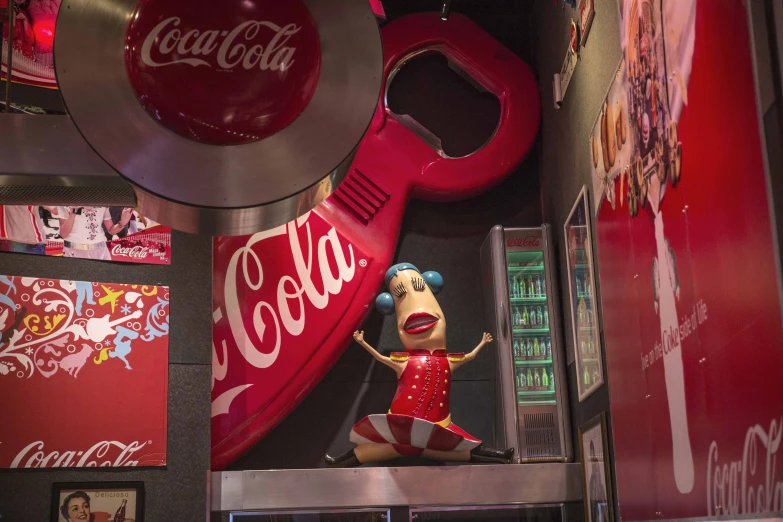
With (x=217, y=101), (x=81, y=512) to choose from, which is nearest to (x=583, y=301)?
(x=81, y=512)

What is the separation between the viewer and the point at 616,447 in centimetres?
395

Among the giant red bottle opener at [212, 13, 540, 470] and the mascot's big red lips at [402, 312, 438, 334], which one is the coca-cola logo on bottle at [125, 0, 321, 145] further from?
the giant red bottle opener at [212, 13, 540, 470]

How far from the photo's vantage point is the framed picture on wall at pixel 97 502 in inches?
182

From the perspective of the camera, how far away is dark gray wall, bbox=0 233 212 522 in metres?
4.61

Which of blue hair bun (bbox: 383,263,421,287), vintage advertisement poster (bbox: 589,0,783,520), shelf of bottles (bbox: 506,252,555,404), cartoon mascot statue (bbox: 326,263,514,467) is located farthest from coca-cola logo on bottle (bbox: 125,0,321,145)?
shelf of bottles (bbox: 506,252,555,404)

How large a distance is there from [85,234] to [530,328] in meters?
2.53

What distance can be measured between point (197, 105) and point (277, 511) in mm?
3310

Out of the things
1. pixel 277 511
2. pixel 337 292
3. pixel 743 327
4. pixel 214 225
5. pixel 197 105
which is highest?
pixel 337 292

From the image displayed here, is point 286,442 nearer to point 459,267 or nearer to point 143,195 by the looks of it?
point 459,267

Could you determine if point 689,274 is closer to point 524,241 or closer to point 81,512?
point 524,241

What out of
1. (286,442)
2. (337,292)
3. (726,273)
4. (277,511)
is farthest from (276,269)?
(726,273)

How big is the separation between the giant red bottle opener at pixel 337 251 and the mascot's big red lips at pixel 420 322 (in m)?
0.40

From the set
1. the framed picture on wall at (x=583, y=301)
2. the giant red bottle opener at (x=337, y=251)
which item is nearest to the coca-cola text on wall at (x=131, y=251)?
the giant red bottle opener at (x=337, y=251)

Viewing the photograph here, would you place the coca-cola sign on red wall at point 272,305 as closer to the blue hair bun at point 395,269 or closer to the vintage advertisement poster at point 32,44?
the blue hair bun at point 395,269
